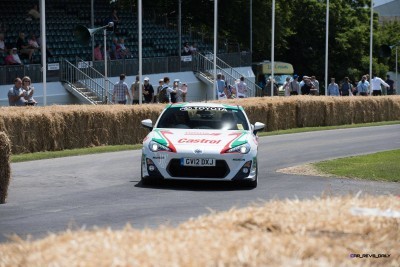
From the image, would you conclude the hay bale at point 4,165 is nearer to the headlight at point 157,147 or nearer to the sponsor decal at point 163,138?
the headlight at point 157,147

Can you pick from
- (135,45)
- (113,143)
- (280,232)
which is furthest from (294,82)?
(280,232)

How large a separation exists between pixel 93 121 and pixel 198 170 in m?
9.39

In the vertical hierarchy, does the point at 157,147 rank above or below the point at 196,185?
above

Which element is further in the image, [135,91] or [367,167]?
[135,91]

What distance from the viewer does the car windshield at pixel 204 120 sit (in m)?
17.1

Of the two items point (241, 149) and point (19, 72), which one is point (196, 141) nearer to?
point (241, 149)

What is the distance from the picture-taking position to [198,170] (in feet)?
51.4

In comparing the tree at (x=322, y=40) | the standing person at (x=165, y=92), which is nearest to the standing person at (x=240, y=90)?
the standing person at (x=165, y=92)

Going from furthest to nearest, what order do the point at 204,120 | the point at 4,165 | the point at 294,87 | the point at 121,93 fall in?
1. the point at 294,87
2. the point at 121,93
3. the point at 204,120
4. the point at 4,165

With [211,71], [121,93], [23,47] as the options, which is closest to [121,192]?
[121,93]

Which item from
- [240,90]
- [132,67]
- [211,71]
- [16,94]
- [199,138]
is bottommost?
[199,138]

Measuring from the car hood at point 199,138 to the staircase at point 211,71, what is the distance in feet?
91.6

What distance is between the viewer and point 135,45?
142 ft

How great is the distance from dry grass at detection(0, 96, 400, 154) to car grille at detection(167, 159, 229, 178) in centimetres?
688
